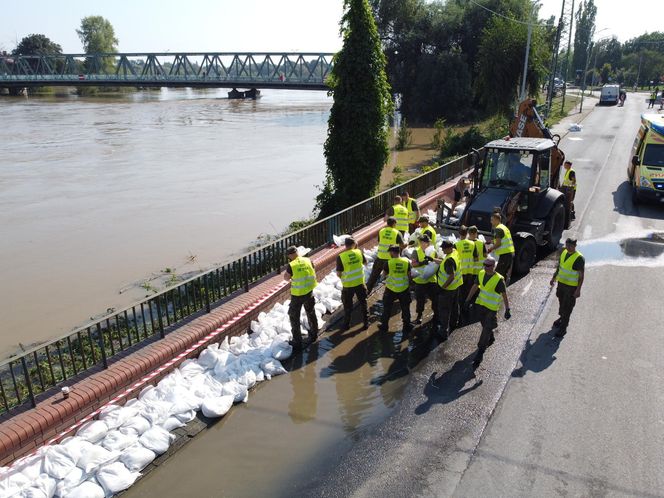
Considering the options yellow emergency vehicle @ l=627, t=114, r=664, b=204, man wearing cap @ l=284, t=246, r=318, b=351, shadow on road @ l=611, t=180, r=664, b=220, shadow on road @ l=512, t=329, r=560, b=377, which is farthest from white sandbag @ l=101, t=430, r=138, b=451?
yellow emergency vehicle @ l=627, t=114, r=664, b=204

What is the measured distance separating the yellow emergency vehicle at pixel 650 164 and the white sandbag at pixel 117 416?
14.5 m

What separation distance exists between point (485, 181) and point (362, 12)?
516 centimetres

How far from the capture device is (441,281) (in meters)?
7.80

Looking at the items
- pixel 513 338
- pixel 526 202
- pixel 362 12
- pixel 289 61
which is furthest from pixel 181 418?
pixel 289 61

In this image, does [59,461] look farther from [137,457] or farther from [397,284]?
[397,284]

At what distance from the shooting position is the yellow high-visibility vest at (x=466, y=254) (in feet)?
27.7

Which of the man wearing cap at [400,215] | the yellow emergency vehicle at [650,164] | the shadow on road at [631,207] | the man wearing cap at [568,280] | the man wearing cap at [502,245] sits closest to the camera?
the man wearing cap at [568,280]

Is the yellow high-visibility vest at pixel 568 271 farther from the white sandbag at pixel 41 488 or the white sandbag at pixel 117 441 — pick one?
the white sandbag at pixel 41 488

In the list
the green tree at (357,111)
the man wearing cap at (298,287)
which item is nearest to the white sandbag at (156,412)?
the man wearing cap at (298,287)

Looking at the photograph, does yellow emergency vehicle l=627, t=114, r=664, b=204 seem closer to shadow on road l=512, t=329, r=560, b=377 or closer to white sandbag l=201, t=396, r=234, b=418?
shadow on road l=512, t=329, r=560, b=377

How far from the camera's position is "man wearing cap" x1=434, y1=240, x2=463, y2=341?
7660 mm

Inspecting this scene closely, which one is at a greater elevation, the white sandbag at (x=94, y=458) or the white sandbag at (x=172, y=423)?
the white sandbag at (x=94, y=458)

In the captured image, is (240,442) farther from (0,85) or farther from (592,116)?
(0,85)

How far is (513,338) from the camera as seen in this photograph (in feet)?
26.2
